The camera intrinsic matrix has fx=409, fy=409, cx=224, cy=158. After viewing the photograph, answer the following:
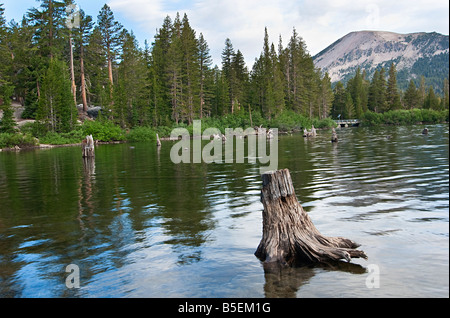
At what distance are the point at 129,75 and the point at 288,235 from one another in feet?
227

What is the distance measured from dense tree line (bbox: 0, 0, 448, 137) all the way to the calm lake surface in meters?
44.2

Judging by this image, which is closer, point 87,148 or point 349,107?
point 87,148

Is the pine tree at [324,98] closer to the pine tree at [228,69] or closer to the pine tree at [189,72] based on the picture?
the pine tree at [228,69]

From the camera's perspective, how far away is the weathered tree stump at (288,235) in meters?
7.12

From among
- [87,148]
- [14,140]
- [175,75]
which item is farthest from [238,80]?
[87,148]

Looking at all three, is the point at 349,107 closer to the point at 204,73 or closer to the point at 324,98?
the point at 324,98

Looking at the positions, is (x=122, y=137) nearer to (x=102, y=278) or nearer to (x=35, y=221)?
(x=35, y=221)

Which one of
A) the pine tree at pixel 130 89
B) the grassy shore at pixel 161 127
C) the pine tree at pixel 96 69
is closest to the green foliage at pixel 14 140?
the grassy shore at pixel 161 127

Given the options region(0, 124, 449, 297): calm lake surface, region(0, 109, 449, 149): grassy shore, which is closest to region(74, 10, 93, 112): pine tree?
region(0, 109, 449, 149): grassy shore

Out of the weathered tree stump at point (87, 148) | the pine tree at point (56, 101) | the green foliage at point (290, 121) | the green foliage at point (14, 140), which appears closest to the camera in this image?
the weathered tree stump at point (87, 148)

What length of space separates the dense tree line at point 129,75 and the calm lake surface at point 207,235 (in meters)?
44.2

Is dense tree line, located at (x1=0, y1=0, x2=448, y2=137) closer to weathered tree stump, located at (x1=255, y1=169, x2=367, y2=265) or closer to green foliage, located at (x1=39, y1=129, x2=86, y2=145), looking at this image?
green foliage, located at (x1=39, y1=129, x2=86, y2=145)

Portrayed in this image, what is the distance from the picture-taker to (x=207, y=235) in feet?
29.9
